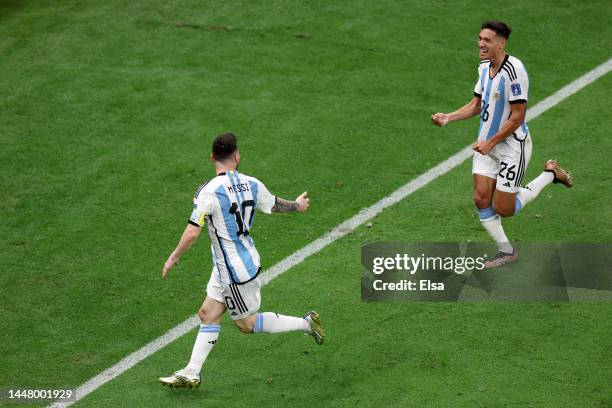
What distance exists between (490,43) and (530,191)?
5.23 feet

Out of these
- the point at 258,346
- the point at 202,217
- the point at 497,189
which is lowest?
the point at 258,346

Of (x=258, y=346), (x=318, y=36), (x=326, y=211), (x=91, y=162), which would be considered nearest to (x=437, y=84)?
(x=318, y=36)

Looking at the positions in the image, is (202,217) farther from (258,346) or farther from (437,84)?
(437,84)

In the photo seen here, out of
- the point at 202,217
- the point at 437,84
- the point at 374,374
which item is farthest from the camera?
the point at 437,84

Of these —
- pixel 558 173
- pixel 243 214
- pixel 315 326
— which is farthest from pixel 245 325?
pixel 558 173

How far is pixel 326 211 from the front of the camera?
1083 cm

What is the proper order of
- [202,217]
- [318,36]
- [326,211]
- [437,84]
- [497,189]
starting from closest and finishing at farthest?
[202,217] < [497,189] < [326,211] < [437,84] < [318,36]

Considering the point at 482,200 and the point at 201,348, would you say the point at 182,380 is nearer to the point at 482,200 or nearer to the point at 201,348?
the point at 201,348

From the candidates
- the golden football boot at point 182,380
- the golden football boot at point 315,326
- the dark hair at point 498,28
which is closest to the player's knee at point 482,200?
the dark hair at point 498,28

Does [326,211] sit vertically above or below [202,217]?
below

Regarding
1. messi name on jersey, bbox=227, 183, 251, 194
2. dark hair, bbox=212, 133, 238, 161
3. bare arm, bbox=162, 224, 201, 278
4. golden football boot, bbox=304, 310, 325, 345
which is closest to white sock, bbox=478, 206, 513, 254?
golden football boot, bbox=304, 310, 325, 345

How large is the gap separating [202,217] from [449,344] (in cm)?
250

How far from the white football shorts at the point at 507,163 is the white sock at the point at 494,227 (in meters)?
0.27

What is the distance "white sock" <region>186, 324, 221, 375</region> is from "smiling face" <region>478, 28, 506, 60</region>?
3589mm
